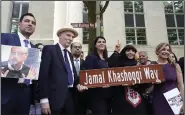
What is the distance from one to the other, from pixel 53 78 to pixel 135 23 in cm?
1213

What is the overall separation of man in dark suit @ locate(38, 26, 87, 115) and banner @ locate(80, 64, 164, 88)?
0.50 feet

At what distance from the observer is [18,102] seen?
2615 mm

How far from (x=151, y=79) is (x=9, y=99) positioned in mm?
1799

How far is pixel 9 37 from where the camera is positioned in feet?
8.85

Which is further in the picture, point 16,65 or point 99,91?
point 99,91

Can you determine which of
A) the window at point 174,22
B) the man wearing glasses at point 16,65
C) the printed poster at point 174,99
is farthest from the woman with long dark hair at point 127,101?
the window at point 174,22

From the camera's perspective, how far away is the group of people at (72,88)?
2668 mm

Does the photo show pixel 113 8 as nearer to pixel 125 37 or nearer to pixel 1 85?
pixel 125 37

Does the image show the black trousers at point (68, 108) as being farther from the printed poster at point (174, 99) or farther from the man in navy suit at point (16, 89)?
the printed poster at point (174, 99)

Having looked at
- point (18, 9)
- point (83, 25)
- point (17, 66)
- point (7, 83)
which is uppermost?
point (18, 9)

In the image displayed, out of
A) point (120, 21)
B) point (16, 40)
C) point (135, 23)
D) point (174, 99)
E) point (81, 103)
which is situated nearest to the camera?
point (16, 40)

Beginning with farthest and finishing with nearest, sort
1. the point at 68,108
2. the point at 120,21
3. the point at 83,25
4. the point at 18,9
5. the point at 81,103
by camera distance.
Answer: the point at 18,9, the point at 120,21, the point at 83,25, the point at 81,103, the point at 68,108

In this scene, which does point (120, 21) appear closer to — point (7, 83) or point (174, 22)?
point (174, 22)

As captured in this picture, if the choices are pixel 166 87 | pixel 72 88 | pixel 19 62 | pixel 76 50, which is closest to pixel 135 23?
pixel 76 50
